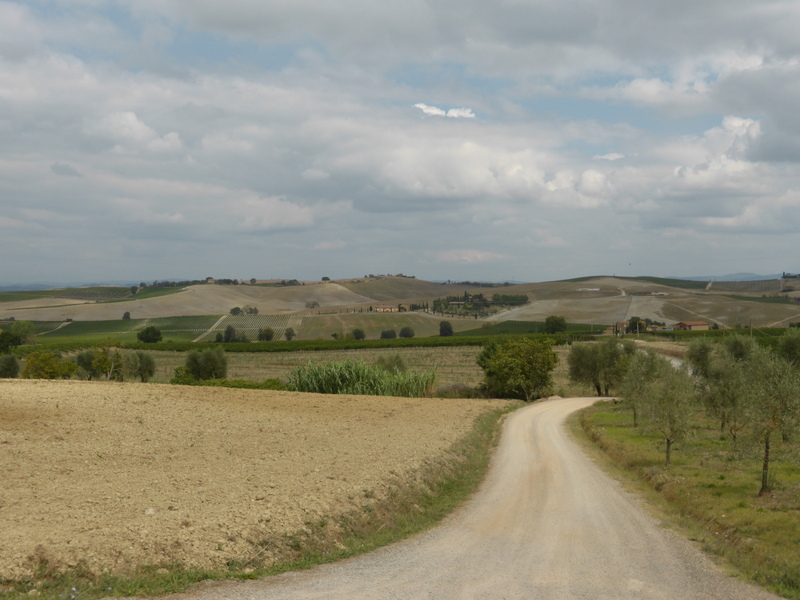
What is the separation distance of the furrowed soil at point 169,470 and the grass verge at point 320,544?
243 mm

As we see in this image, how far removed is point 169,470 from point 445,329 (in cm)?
13363

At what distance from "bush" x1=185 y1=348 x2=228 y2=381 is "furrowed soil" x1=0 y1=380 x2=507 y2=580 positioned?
49.8m

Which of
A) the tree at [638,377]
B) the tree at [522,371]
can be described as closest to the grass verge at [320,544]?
the tree at [638,377]

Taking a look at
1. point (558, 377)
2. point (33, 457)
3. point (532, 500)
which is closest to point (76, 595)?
point (33, 457)

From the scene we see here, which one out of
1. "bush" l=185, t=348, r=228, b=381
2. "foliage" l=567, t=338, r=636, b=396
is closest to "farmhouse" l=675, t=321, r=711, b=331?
"foliage" l=567, t=338, r=636, b=396

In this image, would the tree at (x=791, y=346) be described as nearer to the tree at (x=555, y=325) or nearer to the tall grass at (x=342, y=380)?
the tall grass at (x=342, y=380)

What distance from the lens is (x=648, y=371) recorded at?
144 ft

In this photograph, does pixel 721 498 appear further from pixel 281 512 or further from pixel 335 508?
pixel 281 512

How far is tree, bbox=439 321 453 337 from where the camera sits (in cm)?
14850

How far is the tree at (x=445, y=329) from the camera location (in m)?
148

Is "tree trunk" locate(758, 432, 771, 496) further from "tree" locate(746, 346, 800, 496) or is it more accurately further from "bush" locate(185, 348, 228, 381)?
"bush" locate(185, 348, 228, 381)

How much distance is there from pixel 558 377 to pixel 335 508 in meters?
79.5

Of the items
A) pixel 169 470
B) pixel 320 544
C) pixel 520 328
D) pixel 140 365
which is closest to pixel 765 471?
pixel 320 544

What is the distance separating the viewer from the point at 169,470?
18062 millimetres
